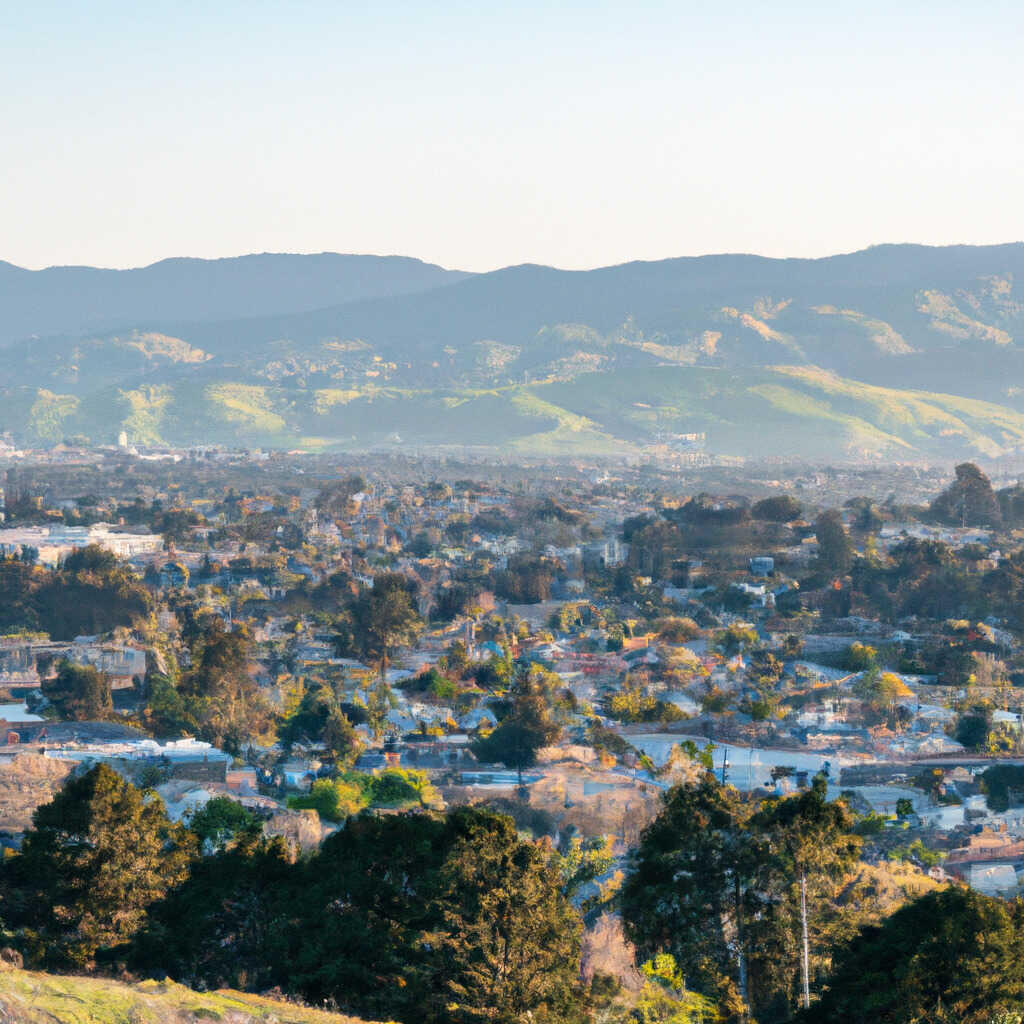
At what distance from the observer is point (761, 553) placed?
55.6 m

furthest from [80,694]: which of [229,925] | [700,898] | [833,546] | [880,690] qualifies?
[833,546]

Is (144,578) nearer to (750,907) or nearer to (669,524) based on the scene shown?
(669,524)

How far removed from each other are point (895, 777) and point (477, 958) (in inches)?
533

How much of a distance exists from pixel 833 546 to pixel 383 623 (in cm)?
1893

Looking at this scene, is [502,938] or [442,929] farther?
[442,929]

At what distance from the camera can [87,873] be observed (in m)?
16.2

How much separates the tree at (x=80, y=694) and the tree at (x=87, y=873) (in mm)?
14194

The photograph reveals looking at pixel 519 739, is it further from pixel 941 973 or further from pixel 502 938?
pixel 941 973

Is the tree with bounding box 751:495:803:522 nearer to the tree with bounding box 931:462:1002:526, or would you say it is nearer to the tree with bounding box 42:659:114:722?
the tree with bounding box 931:462:1002:526

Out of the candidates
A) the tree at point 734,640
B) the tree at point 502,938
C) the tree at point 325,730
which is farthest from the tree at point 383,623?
the tree at point 502,938

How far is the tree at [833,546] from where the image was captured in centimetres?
5188

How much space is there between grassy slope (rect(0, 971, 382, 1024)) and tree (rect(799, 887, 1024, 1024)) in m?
3.70

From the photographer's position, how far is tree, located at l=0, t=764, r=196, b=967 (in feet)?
51.8

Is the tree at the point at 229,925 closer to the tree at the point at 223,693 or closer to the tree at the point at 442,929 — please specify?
the tree at the point at 442,929
